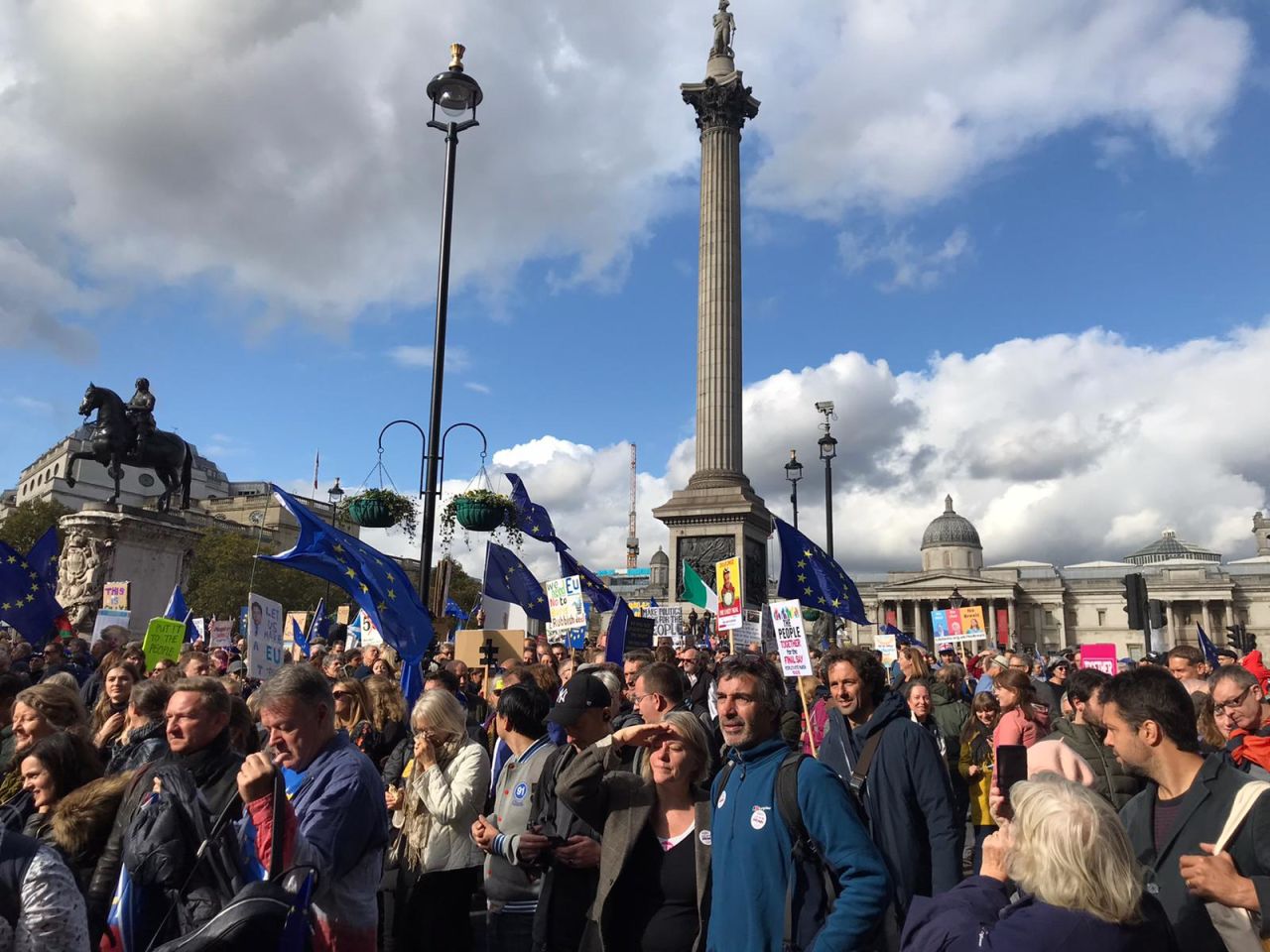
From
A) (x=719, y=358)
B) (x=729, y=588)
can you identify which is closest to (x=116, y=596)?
(x=729, y=588)

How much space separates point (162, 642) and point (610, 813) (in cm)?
899

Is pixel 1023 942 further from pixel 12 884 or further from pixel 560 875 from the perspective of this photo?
pixel 12 884

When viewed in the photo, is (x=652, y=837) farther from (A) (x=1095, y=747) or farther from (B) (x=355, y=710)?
(B) (x=355, y=710)

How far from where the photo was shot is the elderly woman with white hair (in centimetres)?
263

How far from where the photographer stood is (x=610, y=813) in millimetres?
A: 4082

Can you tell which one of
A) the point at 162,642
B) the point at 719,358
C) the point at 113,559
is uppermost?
the point at 719,358

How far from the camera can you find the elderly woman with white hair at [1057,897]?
2631mm

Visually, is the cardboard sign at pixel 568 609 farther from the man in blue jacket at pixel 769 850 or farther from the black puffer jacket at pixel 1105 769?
the man in blue jacket at pixel 769 850

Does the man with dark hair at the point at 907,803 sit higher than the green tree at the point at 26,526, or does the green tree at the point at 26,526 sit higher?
the green tree at the point at 26,526

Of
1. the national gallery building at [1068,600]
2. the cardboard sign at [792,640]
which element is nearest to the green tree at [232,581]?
the cardboard sign at [792,640]

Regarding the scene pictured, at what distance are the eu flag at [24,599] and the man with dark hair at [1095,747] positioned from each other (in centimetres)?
1320

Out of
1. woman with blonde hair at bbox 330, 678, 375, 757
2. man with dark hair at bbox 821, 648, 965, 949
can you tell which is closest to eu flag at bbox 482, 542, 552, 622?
woman with blonde hair at bbox 330, 678, 375, 757

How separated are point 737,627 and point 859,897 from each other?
13.0 m

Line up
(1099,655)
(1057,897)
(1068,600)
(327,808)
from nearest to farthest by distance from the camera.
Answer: (1057,897), (327,808), (1099,655), (1068,600)
